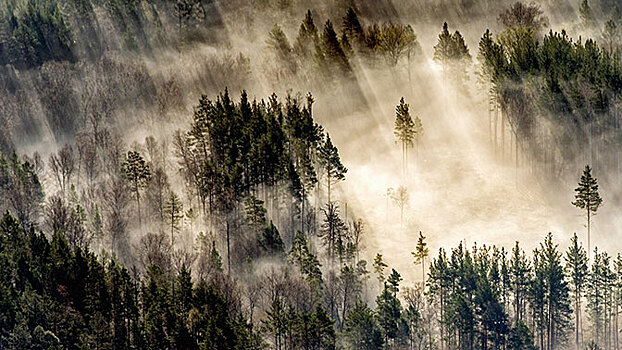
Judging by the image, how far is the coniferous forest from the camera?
14862 cm

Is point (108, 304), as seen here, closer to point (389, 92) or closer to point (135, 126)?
point (135, 126)

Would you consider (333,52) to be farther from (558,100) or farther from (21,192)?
(21,192)

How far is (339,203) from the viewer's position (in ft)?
570

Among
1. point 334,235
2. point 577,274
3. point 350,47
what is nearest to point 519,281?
point 577,274

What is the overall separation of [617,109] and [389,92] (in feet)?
112

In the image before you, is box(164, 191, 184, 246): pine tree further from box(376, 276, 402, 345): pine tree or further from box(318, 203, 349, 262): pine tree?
box(376, 276, 402, 345): pine tree

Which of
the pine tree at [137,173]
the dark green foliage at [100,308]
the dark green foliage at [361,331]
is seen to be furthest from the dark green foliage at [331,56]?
the dark green foliage at [100,308]

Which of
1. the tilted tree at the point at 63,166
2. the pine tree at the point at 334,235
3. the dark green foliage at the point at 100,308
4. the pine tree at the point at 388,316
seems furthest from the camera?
the tilted tree at the point at 63,166

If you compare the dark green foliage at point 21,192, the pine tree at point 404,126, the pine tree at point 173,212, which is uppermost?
the pine tree at point 404,126

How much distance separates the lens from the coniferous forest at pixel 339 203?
14862cm

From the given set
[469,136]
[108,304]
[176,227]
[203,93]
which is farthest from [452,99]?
[108,304]

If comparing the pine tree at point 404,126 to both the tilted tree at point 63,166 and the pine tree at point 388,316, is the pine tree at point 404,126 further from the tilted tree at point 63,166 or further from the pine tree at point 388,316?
the tilted tree at point 63,166

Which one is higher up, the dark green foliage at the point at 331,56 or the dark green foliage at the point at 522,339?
the dark green foliage at the point at 331,56

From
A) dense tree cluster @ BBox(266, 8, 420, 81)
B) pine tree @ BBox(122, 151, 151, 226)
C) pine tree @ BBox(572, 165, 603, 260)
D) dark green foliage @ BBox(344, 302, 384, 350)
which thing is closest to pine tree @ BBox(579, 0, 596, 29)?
dense tree cluster @ BBox(266, 8, 420, 81)
